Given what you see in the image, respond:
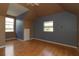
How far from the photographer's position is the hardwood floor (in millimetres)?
2111

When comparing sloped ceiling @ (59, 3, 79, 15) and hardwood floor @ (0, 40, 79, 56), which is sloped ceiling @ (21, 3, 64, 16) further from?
Result: hardwood floor @ (0, 40, 79, 56)

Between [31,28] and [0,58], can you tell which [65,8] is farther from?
[0,58]

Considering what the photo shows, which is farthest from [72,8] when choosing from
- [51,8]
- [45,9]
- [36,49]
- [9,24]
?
[9,24]

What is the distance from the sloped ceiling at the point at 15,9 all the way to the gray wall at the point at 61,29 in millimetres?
414

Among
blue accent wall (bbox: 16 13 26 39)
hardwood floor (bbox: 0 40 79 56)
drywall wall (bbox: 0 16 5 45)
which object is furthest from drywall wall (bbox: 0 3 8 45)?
blue accent wall (bbox: 16 13 26 39)

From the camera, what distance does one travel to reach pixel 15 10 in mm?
2154

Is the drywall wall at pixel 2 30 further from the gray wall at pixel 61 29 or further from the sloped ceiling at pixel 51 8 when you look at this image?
the gray wall at pixel 61 29

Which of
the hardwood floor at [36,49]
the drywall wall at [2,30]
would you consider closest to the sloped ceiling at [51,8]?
the drywall wall at [2,30]

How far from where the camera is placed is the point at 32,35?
91.4 inches

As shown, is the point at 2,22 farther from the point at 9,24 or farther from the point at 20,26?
the point at 20,26

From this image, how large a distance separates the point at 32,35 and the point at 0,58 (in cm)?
82

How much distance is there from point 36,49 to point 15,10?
3.18 feet

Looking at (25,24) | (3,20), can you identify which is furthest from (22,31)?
(3,20)

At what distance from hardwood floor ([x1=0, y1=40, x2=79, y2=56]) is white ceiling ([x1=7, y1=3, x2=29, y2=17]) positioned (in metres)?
0.61
